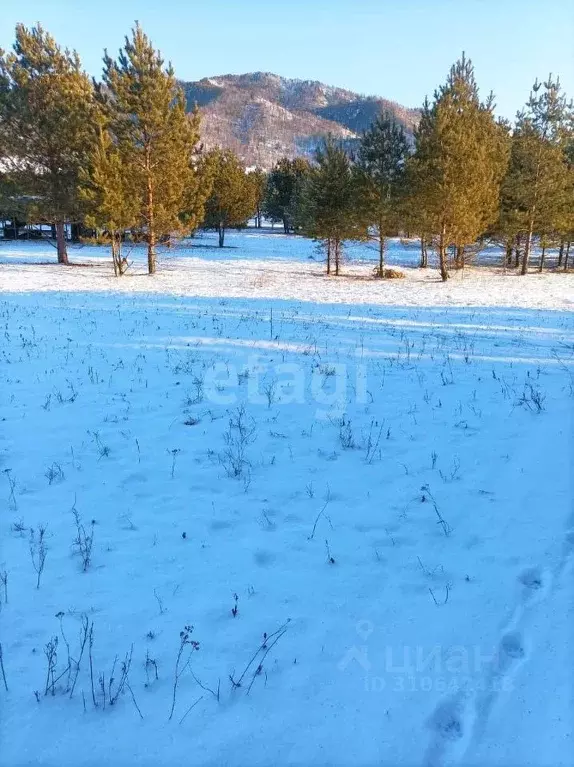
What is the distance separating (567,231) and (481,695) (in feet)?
104

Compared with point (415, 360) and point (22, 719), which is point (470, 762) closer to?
point (22, 719)

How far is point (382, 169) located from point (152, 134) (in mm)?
11855

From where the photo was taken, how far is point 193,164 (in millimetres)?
25281

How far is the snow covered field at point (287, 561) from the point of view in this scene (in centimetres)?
240

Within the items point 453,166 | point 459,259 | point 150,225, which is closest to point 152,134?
point 150,225

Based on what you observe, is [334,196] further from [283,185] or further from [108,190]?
[283,185]

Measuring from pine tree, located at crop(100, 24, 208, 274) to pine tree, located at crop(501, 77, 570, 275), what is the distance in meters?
18.0

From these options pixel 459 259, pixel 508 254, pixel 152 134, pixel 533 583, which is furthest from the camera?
pixel 508 254

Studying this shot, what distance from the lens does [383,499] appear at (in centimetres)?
438

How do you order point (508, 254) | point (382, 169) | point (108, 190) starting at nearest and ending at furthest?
1. point (108, 190)
2. point (382, 169)
3. point (508, 254)

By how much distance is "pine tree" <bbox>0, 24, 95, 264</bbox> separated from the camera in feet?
79.5

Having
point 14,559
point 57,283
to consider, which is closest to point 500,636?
point 14,559

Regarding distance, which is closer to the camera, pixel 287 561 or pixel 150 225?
pixel 287 561

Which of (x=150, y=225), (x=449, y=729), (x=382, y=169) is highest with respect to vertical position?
(x=382, y=169)
